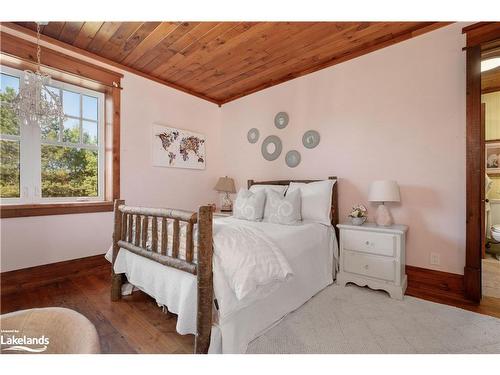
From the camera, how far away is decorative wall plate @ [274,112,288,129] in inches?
123

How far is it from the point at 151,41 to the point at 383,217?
289cm

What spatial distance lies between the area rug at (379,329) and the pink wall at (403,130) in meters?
0.55

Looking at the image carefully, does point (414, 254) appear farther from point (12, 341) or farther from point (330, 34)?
point (12, 341)

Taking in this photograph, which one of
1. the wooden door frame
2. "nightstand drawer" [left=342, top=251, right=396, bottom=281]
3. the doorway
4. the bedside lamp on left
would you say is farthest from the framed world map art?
the doorway

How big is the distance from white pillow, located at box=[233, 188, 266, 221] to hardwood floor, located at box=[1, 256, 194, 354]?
3.74 ft

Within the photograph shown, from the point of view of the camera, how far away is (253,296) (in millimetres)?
1385

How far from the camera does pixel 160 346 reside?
4.61 feet

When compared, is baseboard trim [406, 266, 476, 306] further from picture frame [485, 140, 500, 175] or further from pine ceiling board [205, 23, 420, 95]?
picture frame [485, 140, 500, 175]

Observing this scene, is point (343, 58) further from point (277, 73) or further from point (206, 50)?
point (206, 50)

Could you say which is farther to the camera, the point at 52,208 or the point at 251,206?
the point at 251,206

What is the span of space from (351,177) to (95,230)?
2.94m

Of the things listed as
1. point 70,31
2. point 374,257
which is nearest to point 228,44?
point 70,31

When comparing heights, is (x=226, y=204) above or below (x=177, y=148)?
below

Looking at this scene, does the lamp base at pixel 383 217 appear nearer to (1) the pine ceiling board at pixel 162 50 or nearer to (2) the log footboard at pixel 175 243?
(2) the log footboard at pixel 175 243
